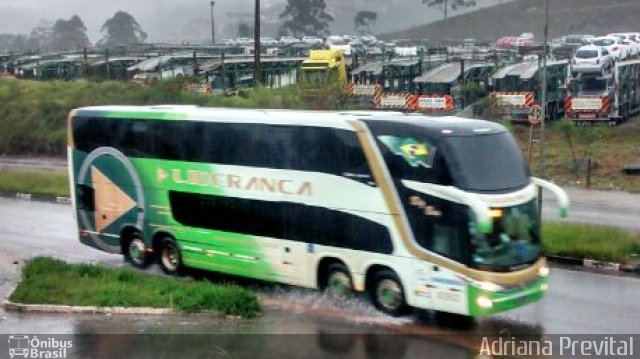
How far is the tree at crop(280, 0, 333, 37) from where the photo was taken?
139 meters

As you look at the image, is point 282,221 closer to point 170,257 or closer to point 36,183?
point 170,257

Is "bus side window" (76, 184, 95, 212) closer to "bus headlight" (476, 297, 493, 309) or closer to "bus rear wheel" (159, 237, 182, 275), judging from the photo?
"bus rear wheel" (159, 237, 182, 275)

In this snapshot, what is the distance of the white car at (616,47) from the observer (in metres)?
47.4

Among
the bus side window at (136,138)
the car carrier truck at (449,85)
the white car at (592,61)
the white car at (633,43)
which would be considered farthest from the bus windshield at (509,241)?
the white car at (633,43)

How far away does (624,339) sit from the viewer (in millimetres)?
13078

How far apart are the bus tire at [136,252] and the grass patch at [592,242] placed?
29.8ft

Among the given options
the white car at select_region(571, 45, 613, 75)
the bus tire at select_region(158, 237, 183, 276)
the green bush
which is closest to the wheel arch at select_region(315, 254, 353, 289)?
the bus tire at select_region(158, 237, 183, 276)

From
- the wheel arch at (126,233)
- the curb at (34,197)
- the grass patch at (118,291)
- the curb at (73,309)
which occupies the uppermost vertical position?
the wheel arch at (126,233)

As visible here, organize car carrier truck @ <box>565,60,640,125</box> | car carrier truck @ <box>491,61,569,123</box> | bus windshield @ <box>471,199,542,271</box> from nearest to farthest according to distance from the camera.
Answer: bus windshield @ <box>471,199,542,271</box> < car carrier truck @ <box>565,60,640,125</box> < car carrier truck @ <box>491,61,569,123</box>

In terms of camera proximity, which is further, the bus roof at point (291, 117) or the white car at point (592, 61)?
the white car at point (592, 61)

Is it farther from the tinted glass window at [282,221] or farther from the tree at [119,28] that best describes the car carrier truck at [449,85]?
the tree at [119,28]

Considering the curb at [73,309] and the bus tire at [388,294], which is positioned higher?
the bus tire at [388,294]

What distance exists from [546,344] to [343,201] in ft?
14.2

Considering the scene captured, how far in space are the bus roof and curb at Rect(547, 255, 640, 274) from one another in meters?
5.32
